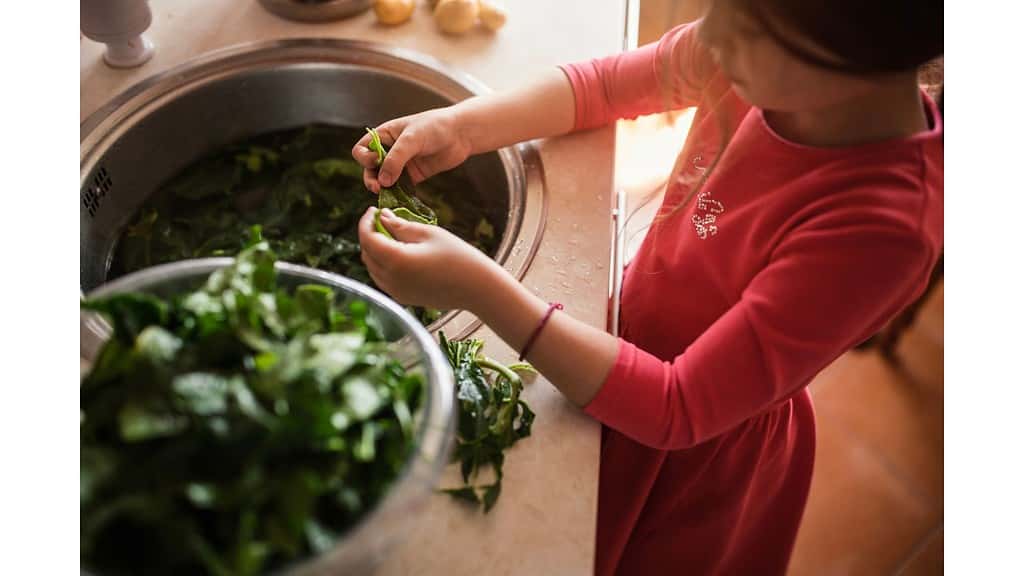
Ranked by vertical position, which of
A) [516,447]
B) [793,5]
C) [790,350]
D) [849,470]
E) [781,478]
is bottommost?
[849,470]

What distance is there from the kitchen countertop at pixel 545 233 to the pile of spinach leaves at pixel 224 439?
0.74 feet

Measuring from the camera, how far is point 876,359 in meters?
1.99

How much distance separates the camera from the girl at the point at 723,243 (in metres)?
0.67

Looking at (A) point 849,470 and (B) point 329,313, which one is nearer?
(B) point 329,313

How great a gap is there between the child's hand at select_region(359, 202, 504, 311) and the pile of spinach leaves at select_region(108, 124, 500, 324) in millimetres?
339

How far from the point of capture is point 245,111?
1.24 metres

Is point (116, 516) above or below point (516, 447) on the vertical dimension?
above

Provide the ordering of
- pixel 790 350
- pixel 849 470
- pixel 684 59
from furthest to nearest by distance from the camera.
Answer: pixel 849 470, pixel 684 59, pixel 790 350

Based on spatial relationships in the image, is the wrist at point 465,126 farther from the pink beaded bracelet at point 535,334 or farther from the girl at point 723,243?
the pink beaded bracelet at point 535,334

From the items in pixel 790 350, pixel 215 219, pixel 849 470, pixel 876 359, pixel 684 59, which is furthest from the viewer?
pixel 876 359

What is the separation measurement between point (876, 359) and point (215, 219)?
1612 mm

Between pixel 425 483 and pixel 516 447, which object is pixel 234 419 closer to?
pixel 425 483

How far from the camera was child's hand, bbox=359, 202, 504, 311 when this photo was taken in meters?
0.75

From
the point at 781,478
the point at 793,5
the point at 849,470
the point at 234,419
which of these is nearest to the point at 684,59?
the point at 793,5
